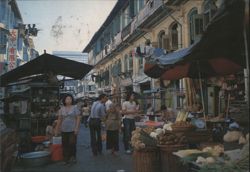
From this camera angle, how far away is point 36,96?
12594 mm

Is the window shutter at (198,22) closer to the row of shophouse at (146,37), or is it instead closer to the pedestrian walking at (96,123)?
the row of shophouse at (146,37)

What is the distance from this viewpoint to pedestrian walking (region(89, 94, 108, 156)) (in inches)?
389

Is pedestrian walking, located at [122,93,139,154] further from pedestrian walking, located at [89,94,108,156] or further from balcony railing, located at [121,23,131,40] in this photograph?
balcony railing, located at [121,23,131,40]

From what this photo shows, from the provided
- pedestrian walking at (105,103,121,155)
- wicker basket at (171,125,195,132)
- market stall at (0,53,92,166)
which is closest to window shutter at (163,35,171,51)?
market stall at (0,53,92,166)

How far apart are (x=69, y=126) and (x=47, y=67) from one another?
3755 mm

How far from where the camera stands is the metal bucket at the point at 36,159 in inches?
328

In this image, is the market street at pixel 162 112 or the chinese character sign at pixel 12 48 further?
the chinese character sign at pixel 12 48

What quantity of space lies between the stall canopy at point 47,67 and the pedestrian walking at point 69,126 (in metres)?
2.57

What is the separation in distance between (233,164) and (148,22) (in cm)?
1703

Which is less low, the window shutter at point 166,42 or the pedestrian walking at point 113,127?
the window shutter at point 166,42

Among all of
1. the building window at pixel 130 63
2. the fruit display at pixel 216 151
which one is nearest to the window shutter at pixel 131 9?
the building window at pixel 130 63

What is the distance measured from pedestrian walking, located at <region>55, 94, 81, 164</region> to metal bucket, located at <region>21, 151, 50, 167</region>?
18.9 inches

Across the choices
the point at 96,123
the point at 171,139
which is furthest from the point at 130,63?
the point at 171,139

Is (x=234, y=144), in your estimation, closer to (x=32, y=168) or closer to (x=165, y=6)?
(x=32, y=168)
